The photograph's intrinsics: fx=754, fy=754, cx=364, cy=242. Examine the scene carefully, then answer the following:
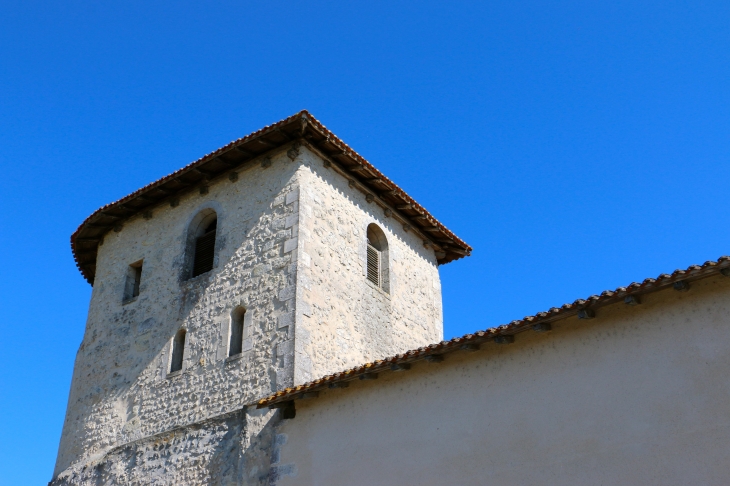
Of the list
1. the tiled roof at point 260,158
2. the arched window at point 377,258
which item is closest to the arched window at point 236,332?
the arched window at point 377,258

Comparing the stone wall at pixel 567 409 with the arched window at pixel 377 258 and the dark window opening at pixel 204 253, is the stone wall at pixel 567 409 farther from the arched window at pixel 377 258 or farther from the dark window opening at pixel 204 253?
the dark window opening at pixel 204 253

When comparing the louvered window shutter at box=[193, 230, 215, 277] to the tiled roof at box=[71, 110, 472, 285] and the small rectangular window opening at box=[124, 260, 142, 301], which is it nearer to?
the tiled roof at box=[71, 110, 472, 285]

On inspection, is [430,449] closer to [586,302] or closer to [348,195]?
[586,302]

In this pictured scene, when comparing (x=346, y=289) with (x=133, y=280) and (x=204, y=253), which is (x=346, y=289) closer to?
(x=204, y=253)

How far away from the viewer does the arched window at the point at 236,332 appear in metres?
12.7

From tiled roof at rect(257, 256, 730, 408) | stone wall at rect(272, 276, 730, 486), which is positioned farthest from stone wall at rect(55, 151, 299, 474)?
stone wall at rect(272, 276, 730, 486)

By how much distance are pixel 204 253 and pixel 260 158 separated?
2.10 meters

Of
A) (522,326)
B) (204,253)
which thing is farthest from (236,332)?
(522,326)

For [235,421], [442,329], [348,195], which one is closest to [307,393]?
[235,421]

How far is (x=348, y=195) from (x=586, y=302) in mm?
6842

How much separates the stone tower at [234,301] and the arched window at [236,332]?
0.04 metres

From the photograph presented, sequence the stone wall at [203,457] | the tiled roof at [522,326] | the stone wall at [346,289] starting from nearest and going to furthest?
the tiled roof at [522,326]
the stone wall at [203,457]
the stone wall at [346,289]

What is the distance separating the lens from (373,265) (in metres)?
14.8

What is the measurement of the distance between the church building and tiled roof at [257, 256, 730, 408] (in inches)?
1.1
